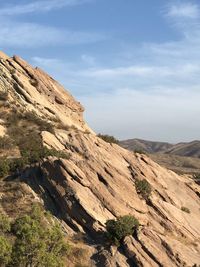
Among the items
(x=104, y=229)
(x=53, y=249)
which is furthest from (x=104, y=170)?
(x=53, y=249)

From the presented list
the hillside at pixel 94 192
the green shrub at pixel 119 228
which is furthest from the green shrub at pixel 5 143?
the green shrub at pixel 119 228

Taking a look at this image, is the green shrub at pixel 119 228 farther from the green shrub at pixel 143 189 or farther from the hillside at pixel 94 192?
the green shrub at pixel 143 189

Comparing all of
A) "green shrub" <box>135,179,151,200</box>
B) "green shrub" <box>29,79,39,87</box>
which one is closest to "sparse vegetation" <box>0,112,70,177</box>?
"green shrub" <box>135,179,151,200</box>

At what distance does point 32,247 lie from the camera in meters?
34.6

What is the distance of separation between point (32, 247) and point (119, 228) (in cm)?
931

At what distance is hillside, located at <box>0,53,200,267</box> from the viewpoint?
41.7 m

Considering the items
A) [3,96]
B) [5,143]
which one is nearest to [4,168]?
[5,143]

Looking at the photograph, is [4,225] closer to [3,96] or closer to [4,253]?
[4,253]

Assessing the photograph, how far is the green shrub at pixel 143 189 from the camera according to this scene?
51.6 metres

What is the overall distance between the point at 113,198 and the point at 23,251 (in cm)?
1482

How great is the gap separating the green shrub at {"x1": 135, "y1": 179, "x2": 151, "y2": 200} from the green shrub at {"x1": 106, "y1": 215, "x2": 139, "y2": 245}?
344 inches

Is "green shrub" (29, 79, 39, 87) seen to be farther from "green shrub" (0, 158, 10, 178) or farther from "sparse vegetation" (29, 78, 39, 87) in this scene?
"green shrub" (0, 158, 10, 178)

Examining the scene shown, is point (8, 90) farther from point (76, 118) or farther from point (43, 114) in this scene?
point (76, 118)

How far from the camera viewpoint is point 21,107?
2616 inches
